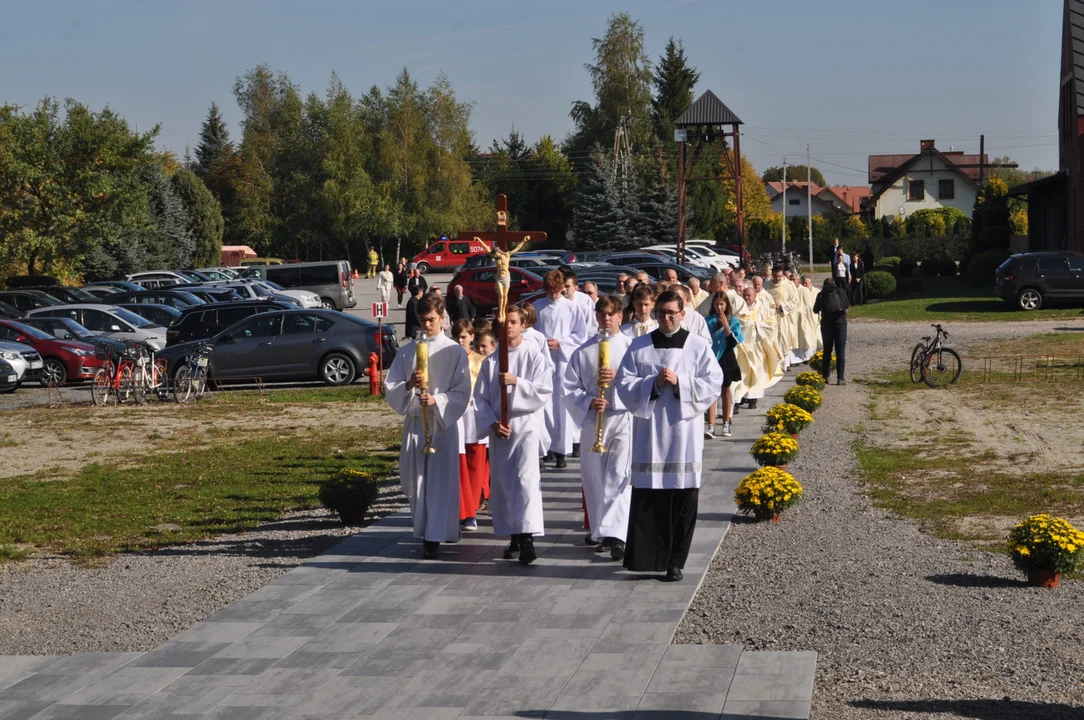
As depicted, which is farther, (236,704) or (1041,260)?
(1041,260)

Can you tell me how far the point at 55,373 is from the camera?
26.4 meters

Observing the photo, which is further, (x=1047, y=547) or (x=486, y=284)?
(x=486, y=284)

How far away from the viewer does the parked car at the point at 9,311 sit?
32.9m

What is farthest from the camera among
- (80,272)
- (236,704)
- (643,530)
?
(80,272)

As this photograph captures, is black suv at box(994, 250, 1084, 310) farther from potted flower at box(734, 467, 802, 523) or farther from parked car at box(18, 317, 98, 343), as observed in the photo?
potted flower at box(734, 467, 802, 523)

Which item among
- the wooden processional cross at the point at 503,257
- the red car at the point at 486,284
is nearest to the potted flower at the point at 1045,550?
the wooden processional cross at the point at 503,257

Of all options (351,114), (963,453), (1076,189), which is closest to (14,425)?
(963,453)

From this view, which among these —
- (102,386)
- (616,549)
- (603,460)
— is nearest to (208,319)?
(102,386)

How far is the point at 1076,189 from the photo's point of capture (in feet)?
131

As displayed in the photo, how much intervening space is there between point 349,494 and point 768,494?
136 inches

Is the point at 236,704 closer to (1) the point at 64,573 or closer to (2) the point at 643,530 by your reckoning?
(2) the point at 643,530

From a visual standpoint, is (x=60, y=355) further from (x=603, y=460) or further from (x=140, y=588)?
(x=603, y=460)

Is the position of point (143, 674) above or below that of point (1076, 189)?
below

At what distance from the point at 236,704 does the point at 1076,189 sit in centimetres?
3842
